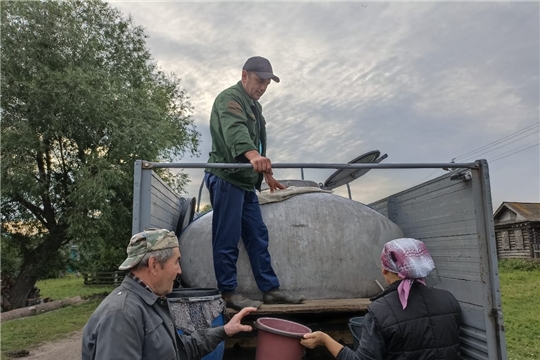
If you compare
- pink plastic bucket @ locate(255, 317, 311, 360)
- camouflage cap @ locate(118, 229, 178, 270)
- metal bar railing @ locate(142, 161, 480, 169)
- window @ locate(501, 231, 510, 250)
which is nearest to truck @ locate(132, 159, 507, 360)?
metal bar railing @ locate(142, 161, 480, 169)

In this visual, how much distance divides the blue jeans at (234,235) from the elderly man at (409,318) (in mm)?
1244

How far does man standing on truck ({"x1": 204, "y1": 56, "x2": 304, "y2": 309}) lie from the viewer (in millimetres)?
3518

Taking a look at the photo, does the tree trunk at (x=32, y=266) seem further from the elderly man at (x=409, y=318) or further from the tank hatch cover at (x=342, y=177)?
the elderly man at (x=409, y=318)

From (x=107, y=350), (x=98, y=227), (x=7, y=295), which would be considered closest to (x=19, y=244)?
(x=7, y=295)

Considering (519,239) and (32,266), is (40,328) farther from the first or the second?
(519,239)

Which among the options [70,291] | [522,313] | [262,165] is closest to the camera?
[262,165]

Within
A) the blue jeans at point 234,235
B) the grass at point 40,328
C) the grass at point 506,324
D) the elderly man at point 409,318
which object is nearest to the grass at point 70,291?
the grass at point 506,324

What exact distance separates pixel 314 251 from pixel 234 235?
2.46 feet

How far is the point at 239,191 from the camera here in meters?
3.68

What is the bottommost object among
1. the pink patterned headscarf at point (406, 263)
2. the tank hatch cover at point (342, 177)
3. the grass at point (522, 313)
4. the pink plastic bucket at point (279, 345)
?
the grass at point (522, 313)

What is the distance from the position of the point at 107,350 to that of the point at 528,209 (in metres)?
32.8

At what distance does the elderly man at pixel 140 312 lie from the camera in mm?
1864

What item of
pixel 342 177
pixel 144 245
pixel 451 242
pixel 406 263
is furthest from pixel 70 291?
pixel 406 263

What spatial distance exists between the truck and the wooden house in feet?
83.8
